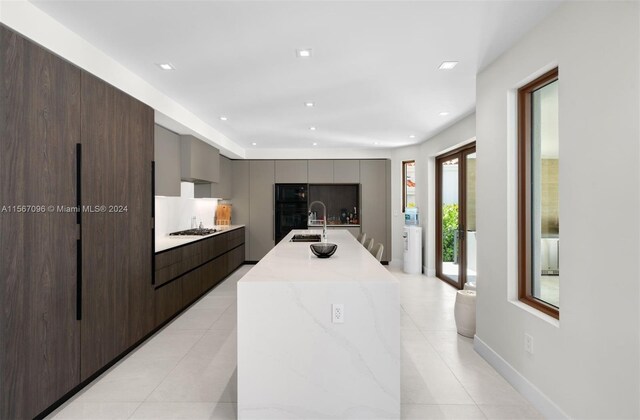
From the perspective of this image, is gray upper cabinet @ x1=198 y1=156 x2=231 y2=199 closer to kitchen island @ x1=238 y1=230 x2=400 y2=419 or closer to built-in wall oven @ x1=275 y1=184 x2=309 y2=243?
built-in wall oven @ x1=275 y1=184 x2=309 y2=243

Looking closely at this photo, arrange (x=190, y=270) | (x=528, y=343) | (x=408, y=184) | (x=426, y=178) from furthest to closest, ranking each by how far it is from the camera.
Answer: (x=408, y=184), (x=426, y=178), (x=190, y=270), (x=528, y=343)

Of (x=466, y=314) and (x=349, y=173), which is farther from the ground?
(x=349, y=173)

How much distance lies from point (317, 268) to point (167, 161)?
2947 millimetres

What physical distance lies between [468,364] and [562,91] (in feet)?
7.25

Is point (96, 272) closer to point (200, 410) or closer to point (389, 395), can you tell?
point (200, 410)

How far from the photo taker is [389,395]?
214 cm

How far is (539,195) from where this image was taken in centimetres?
263

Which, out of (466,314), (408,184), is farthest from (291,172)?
(466,314)

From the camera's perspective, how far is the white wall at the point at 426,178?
17.2 ft

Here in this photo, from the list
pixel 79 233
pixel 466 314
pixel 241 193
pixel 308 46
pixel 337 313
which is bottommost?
pixel 466 314

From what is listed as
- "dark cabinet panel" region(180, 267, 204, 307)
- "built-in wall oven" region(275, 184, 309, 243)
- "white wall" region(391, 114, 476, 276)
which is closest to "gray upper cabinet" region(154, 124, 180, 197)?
"dark cabinet panel" region(180, 267, 204, 307)

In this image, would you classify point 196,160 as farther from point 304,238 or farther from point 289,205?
point 289,205

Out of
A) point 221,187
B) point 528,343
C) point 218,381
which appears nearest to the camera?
point 528,343

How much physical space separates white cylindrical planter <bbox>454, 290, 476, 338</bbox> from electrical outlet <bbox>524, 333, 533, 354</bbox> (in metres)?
1.15
